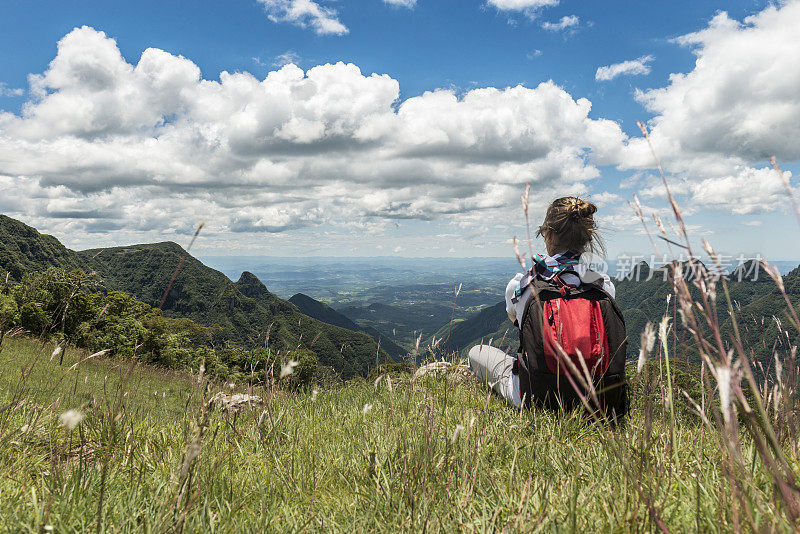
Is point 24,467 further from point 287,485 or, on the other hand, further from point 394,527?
point 394,527

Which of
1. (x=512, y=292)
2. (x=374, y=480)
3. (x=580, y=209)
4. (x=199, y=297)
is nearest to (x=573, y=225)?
(x=580, y=209)

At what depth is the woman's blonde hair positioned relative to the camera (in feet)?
12.1

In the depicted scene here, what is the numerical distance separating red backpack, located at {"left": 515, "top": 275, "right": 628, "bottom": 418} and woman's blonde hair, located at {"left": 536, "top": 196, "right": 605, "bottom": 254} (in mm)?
441

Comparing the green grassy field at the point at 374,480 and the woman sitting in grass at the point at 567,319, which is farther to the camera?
the woman sitting in grass at the point at 567,319

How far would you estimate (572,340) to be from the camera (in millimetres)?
3145

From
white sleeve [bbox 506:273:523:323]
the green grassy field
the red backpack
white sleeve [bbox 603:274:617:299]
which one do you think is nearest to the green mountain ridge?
white sleeve [bbox 506:273:523:323]

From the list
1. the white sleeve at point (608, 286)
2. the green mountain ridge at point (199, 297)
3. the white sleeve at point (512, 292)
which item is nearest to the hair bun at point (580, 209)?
the white sleeve at point (608, 286)

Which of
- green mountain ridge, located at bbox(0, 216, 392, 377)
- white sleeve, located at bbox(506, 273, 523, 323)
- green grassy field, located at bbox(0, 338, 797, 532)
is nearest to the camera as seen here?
green grassy field, located at bbox(0, 338, 797, 532)

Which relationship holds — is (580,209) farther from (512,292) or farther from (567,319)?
(567,319)

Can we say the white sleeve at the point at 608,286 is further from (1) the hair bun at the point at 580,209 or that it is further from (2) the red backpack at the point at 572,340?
(1) the hair bun at the point at 580,209

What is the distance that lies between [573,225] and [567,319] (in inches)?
37.6

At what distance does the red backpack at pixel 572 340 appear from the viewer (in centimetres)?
317

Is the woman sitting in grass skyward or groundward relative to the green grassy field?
skyward

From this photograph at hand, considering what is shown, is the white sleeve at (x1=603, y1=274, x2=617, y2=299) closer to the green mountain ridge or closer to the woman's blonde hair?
the woman's blonde hair
